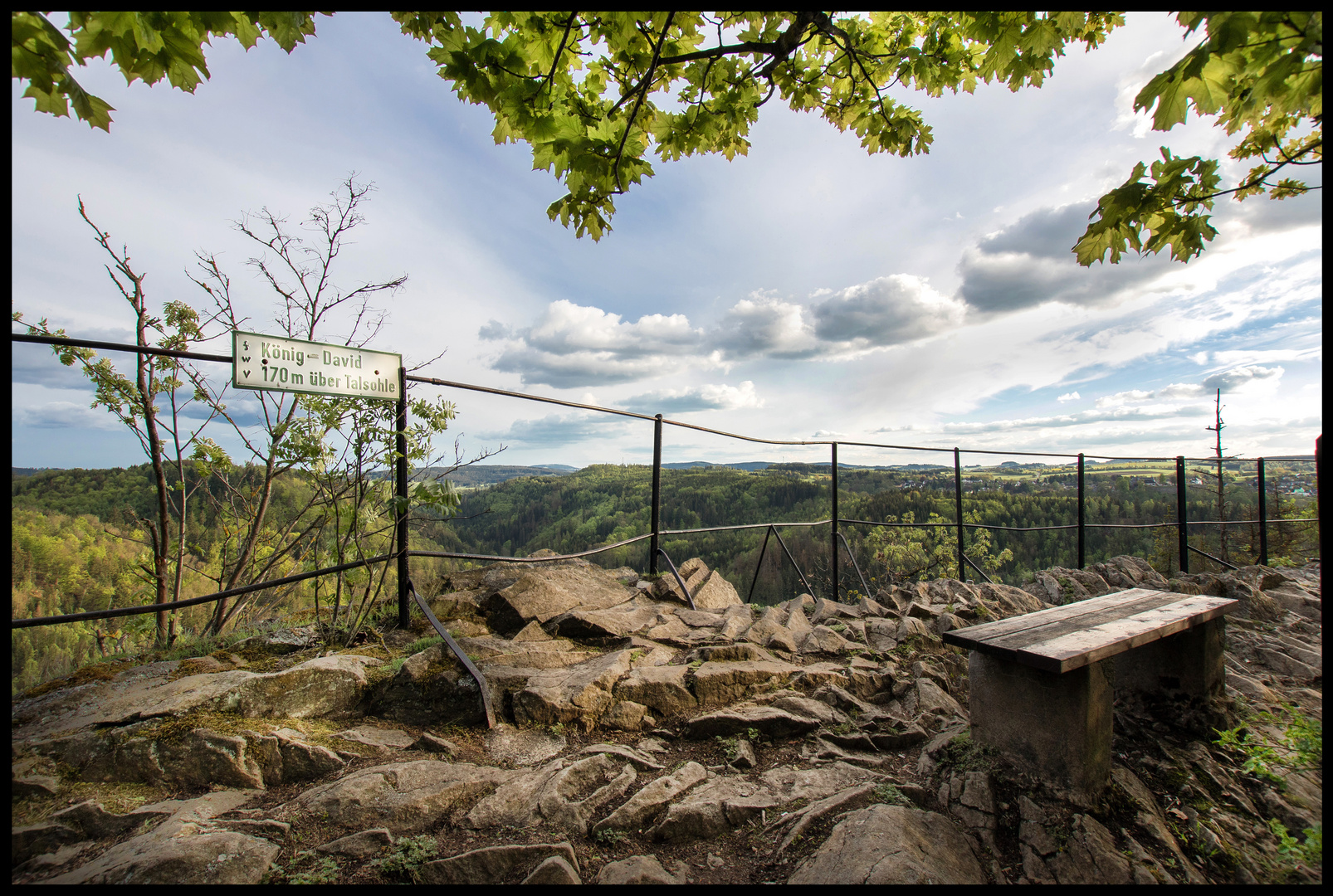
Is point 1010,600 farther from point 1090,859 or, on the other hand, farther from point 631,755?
point 631,755

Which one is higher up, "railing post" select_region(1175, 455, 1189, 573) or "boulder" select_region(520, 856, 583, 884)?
"railing post" select_region(1175, 455, 1189, 573)

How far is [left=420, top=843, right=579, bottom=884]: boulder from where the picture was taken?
A: 1.44m

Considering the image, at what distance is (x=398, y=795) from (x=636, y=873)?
2.86 ft

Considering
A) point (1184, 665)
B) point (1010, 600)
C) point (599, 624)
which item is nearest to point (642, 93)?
point (599, 624)

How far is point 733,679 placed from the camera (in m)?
2.62

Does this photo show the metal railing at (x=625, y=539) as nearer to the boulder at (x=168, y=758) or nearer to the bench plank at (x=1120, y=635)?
the boulder at (x=168, y=758)

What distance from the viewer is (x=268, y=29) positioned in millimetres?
1760

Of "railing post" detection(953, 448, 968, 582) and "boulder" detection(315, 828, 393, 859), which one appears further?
"railing post" detection(953, 448, 968, 582)

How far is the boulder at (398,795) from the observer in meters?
1.65

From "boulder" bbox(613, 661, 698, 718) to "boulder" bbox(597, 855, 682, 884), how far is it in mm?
925

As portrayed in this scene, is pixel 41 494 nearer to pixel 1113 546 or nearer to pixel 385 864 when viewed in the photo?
pixel 385 864

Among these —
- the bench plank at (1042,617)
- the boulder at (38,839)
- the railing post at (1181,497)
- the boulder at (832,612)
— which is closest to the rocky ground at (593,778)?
the boulder at (38,839)

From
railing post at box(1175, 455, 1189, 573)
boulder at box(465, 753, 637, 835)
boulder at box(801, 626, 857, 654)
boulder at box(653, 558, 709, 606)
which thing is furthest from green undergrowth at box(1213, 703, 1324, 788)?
railing post at box(1175, 455, 1189, 573)

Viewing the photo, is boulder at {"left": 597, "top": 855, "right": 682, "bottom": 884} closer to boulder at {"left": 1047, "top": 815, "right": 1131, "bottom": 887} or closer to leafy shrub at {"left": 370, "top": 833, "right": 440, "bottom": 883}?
leafy shrub at {"left": 370, "top": 833, "right": 440, "bottom": 883}
